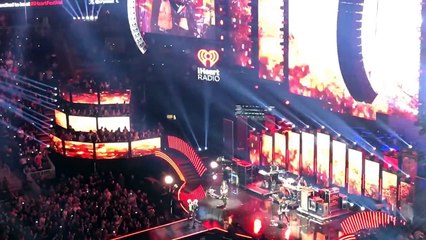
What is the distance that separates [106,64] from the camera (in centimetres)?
3319

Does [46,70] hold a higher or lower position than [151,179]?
higher

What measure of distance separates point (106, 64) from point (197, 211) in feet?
52.2

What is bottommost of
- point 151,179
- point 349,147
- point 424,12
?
point 151,179

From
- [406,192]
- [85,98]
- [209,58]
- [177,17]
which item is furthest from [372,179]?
[177,17]

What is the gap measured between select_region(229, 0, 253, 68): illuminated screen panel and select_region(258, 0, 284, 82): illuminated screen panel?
1095 mm

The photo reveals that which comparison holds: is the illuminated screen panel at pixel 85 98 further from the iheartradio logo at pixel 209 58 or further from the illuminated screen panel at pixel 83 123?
the iheartradio logo at pixel 209 58

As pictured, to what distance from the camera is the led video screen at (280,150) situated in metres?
23.4

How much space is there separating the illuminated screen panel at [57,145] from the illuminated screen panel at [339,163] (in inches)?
477

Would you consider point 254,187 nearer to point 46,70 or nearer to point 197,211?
point 197,211

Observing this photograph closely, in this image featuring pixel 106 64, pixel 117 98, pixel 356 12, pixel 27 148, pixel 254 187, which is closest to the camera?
pixel 356 12

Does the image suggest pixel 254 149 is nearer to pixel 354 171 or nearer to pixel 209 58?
pixel 209 58

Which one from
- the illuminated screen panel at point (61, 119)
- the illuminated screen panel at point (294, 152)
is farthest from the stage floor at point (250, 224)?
the illuminated screen panel at point (61, 119)

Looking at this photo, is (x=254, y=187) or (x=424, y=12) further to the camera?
(x=254, y=187)

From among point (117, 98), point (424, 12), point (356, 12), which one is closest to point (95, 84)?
point (117, 98)
